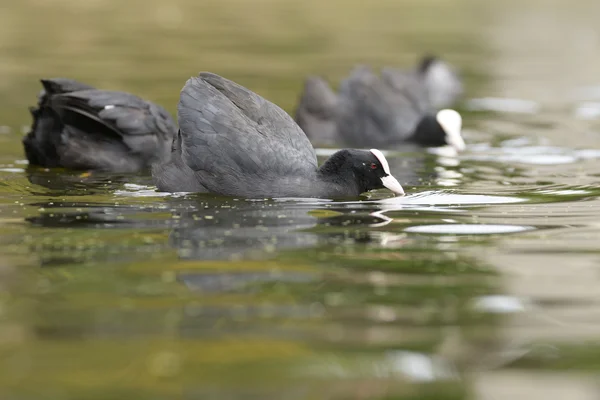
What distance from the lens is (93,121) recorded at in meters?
9.82

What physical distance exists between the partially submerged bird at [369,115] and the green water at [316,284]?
1.68 ft

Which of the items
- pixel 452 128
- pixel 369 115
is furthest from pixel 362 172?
pixel 369 115

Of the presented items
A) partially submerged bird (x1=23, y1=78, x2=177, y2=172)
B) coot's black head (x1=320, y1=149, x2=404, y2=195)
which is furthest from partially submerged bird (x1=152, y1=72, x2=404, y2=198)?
partially submerged bird (x1=23, y1=78, x2=177, y2=172)

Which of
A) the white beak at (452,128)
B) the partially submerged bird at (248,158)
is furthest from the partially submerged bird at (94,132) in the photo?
the white beak at (452,128)

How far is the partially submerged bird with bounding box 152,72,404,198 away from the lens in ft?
25.6

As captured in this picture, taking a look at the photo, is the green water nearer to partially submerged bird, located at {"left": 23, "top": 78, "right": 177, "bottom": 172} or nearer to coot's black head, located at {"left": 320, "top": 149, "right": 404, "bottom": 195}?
coot's black head, located at {"left": 320, "top": 149, "right": 404, "bottom": 195}

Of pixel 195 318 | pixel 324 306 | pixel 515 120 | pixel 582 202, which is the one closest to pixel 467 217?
pixel 582 202

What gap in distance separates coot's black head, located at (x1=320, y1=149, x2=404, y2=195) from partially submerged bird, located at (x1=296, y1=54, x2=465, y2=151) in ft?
13.1

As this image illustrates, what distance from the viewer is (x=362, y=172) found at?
8.09 m

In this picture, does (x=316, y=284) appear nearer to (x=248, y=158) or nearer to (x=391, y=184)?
(x=248, y=158)

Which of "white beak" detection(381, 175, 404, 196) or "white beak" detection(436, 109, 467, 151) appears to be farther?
A: "white beak" detection(436, 109, 467, 151)

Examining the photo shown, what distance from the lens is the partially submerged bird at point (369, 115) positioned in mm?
12461

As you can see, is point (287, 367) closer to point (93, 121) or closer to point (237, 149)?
point (237, 149)

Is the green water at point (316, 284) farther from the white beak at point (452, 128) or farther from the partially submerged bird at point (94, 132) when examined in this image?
the partially submerged bird at point (94, 132)
